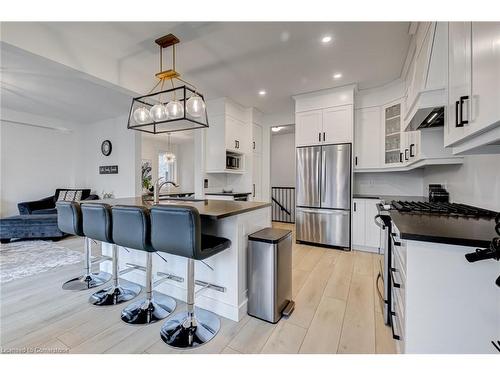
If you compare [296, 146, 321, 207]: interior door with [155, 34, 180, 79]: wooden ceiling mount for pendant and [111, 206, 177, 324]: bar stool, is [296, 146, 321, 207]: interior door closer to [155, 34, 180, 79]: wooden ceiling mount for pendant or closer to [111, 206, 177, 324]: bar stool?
[155, 34, 180, 79]: wooden ceiling mount for pendant

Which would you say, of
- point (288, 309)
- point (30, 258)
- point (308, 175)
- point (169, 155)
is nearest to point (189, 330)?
point (288, 309)

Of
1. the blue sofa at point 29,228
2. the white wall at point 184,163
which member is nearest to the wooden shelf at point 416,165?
the blue sofa at point 29,228

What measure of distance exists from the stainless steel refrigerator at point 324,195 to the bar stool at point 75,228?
3.13 m

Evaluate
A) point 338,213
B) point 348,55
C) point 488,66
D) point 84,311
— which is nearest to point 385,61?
point 348,55

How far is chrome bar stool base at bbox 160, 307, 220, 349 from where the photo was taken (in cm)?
166

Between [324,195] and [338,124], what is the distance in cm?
124

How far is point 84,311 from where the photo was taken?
208 centimetres

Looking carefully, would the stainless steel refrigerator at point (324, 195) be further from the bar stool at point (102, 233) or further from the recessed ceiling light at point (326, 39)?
the bar stool at point (102, 233)

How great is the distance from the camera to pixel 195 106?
2.36 m

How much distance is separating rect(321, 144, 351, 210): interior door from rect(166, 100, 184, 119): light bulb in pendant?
2534 millimetres

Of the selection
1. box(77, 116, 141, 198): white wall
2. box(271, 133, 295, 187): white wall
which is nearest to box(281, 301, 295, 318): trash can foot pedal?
box(77, 116, 141, 198): white wall

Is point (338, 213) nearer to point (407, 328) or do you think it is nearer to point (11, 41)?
point (407, 328)

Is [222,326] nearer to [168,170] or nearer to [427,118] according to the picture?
[427,118]
